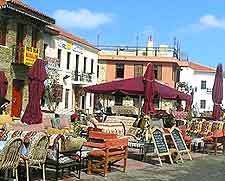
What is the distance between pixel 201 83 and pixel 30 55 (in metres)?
50.1

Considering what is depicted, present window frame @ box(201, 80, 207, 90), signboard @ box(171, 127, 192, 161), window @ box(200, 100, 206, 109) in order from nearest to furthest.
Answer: signboard @ box(171, 127, 192, 161) → window @ box(200, 100, 206, 109) → window frame @ box(201, 80, 207, 90)

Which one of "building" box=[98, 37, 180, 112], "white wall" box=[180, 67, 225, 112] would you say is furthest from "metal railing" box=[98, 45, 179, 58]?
"white wall" box=[180, 67, 225, 112]

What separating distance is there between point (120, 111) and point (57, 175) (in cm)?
3235

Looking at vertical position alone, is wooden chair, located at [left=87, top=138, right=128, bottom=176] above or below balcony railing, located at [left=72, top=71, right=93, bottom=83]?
below

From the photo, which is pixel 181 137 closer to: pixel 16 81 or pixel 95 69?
pixel 16 81

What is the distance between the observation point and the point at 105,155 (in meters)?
10.5

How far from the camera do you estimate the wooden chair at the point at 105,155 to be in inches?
414

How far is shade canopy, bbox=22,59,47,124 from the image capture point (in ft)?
46.4

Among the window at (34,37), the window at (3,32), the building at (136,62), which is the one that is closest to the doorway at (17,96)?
the window at (3,32)

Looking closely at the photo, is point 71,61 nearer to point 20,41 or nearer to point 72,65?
point 72,65

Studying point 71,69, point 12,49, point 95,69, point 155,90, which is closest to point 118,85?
point 155,90

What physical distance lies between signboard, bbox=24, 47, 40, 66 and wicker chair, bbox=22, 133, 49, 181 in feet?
62.8

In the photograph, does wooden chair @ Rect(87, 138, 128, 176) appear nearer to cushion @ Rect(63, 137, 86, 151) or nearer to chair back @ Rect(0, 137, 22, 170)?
Result: cushion @ Rect(63, 137, 86, 151)

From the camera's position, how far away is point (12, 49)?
27.2m
